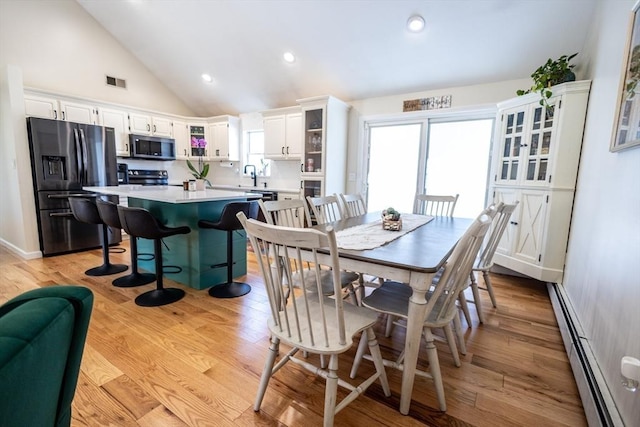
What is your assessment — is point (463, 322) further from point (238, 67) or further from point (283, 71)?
point (238, 67)

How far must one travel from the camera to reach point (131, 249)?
2799mm

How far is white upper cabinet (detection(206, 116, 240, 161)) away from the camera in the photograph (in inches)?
222

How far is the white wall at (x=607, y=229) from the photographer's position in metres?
1.23

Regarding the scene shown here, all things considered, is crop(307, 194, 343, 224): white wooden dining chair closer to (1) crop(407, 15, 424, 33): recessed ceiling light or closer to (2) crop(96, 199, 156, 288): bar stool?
(2) crop(96, 199, 156, 288): bar stool

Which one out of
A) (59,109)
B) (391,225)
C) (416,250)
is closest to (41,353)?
(416,250)

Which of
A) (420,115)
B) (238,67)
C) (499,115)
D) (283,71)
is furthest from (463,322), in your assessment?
(238,67)

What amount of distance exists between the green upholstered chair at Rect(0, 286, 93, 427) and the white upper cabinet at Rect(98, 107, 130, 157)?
4968mm

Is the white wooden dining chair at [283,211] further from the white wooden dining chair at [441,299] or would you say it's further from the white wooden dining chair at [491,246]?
the white wooden dining chair at [491,246]

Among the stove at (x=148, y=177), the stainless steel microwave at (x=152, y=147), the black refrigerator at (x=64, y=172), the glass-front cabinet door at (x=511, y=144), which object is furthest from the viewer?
the stove at (x=148, y=177)

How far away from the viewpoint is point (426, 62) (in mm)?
3463

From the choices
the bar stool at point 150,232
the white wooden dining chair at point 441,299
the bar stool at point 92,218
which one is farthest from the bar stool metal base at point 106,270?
the white wooden dining chair at point 441,299

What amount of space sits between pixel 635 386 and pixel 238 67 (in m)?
5.16

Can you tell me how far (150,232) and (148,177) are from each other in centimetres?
335

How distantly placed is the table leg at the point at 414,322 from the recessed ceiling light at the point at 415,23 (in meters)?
2.85
